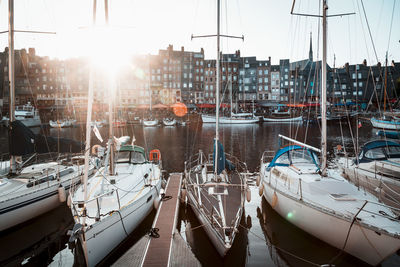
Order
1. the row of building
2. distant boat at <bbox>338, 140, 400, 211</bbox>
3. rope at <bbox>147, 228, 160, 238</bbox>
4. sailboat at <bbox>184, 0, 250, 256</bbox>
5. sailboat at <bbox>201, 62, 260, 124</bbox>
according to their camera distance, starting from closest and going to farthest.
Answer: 1. sailboat at <bbox>184, 0, 250, 256</bbox>
2. rope at <bbox>147, 228, 160, 238</bbox>
3. distant boat at <bbox>338, 140, 400, 211</bbox>
4. sailboat at <bbox>201, 62, 260, 124</bbox>
5. the row of building

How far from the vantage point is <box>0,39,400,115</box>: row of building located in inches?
2879

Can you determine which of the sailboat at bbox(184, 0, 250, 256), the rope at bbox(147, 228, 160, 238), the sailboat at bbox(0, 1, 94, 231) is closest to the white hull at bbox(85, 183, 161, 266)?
the rope at bbox(147, 228, 160, 238)

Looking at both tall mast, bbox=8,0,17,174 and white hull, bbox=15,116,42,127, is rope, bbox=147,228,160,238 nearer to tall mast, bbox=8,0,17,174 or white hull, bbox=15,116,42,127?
tall mast, bbox=8,0,17,174

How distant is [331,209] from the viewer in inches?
301

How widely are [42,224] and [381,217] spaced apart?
41.2 feet

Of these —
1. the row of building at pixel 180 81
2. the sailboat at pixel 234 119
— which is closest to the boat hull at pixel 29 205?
the sailboat at pixel 234 119

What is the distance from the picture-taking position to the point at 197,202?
9188 mm

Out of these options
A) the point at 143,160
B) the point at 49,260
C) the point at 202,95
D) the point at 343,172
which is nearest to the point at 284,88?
the point at 202,95

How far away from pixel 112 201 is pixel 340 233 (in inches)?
298

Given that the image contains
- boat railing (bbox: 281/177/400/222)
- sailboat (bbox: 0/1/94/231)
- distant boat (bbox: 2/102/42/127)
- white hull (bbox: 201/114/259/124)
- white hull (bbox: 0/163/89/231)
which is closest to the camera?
boat railing (bbox: 281/177/400/222)

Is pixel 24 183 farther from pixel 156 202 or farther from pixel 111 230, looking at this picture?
pixel 156 202

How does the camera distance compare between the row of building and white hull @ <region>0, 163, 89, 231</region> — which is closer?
white hull @ <region>0, 163, 89, 231</region>

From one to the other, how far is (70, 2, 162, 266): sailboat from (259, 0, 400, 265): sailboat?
568 cm

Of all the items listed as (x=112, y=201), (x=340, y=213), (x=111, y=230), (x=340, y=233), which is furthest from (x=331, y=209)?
(x=112, y=201)
